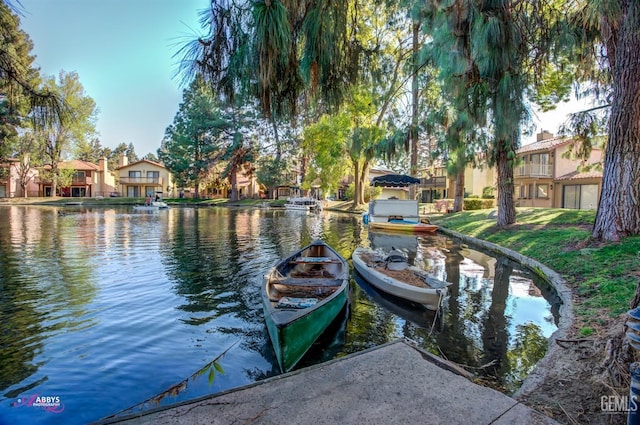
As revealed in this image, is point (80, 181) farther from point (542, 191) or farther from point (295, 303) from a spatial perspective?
point (295, 303)

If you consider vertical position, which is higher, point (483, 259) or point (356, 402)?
point (356, 402)

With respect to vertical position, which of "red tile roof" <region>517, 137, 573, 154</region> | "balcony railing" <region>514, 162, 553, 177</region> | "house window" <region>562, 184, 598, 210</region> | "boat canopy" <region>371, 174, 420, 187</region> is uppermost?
"red tile roof" <region>517, 137, 573, 154</region>

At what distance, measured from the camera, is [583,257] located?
9.17 meters

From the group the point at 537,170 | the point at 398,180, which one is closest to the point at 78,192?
the point at 398,180

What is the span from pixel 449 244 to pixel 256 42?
49.0 feet

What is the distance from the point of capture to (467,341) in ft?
19.7

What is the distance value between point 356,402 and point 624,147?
10.2 m

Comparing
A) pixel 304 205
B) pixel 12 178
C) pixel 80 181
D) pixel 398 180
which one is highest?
pixel 12 178

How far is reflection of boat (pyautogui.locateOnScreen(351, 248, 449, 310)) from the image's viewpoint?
23.7 feet

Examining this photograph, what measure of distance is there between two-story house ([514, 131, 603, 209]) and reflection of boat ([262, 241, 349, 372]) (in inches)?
1032

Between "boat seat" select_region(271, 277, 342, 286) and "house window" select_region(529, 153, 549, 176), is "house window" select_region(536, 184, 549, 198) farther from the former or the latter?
"boat seat" select_region(271, 277, 342, 286)

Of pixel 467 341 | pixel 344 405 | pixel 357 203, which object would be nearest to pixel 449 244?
pixel 467 341

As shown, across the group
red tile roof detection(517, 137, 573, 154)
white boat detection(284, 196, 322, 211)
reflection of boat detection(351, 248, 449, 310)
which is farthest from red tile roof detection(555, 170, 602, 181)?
reflection of boat detection(351, 248, 449, 310)

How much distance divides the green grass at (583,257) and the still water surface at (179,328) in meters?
0.75
